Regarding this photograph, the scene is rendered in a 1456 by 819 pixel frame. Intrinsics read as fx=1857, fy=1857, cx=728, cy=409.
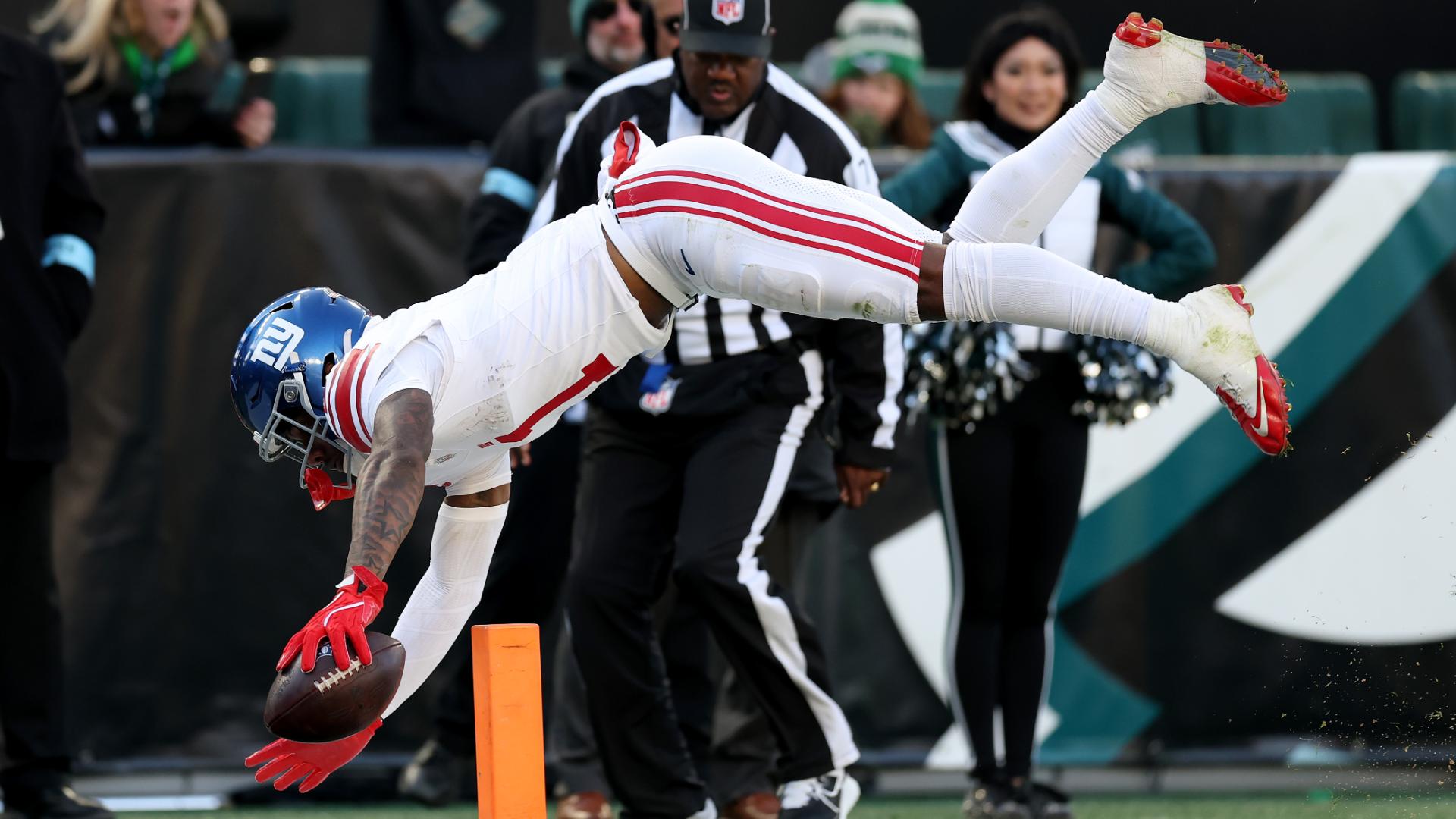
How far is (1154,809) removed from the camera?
19.4ft

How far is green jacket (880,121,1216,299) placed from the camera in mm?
5434

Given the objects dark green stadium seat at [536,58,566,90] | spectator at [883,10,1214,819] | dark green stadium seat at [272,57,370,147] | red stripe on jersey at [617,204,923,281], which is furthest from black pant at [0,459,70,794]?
dark green stadium seat at [272,57,370,147]

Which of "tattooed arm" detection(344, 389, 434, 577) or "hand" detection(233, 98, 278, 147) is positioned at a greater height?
"hand" detection(233, 98, 278, 147)

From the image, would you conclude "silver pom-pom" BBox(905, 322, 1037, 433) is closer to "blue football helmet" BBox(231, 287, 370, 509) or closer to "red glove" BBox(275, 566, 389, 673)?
"blue football helmet" BBox(231, 287, 370, 509)

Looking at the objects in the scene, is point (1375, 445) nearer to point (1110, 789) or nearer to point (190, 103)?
point (1110, 789)

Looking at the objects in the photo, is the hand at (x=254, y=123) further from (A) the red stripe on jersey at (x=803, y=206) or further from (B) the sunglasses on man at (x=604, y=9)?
(A) the red stripe on jersey at (x=803, y=206)

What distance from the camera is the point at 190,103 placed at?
6.55 metres

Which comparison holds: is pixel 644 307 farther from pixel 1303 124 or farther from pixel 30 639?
pixel 1303 124

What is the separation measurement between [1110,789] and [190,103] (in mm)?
4010

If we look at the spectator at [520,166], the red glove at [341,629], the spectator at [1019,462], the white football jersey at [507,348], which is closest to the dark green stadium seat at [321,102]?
the spectator at [520,166]

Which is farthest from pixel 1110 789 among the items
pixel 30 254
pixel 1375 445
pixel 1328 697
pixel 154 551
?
pixel 30 254

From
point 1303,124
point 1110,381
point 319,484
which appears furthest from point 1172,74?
point 1303,124

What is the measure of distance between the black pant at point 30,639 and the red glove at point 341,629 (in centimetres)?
214

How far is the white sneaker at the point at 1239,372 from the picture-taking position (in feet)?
12.2
